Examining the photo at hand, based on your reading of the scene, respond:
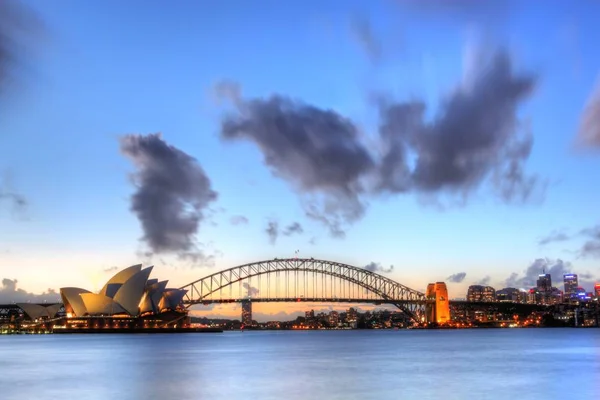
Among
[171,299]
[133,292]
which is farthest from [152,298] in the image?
[171,299]

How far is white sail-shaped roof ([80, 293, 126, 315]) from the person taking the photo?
111 metres

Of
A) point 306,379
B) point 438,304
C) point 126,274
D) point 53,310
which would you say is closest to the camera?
point 306,379

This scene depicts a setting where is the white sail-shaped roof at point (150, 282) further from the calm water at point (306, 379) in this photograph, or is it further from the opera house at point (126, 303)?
the calm water at point (306, 379)

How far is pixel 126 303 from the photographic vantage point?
110 metres

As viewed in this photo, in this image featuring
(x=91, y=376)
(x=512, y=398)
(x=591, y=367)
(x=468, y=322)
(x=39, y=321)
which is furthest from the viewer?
(x=468, y=322)

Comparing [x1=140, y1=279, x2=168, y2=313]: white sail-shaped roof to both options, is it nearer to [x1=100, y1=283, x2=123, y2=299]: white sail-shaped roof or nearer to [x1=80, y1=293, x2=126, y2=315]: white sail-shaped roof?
[x1=80, y1=293, x2=126, y2=315]: white sail-shaped roof

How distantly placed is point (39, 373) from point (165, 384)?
461 inches

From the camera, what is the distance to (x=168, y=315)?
398 feet

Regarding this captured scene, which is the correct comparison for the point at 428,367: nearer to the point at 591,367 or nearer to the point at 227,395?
the point at 591,367

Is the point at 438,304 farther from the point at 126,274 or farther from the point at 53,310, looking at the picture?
the point at 53,310

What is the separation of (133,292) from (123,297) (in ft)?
7.94

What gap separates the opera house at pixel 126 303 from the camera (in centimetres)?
10806

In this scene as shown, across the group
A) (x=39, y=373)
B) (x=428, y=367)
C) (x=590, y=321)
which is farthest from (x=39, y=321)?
(x=590, y=321)

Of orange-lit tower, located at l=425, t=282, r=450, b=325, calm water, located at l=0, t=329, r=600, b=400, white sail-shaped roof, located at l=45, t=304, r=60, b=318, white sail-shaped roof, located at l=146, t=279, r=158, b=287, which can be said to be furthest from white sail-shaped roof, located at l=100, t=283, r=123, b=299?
orange-lit tower, located at l=425, t=282, r=450, b=325
